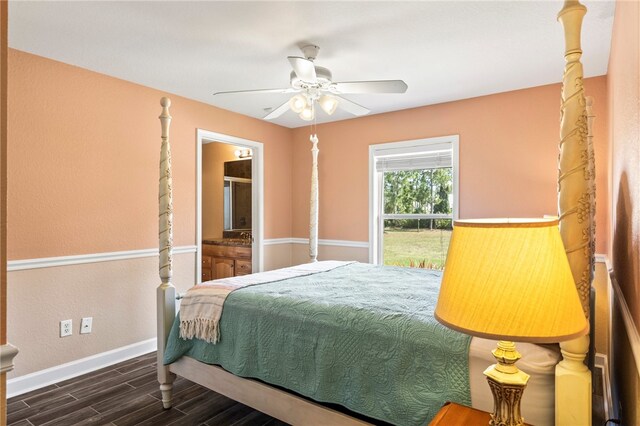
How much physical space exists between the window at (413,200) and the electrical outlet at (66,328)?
3.03 m

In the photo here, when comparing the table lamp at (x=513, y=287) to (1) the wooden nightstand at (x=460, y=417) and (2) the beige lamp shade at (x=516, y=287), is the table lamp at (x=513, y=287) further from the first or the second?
(1) the wooden nightstand at (x=460, y=417)

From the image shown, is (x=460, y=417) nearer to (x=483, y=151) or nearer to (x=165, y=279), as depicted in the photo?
(x=165, y=279)

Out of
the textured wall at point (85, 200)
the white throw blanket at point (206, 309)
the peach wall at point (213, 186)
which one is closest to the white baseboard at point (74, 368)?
the textured wall at point (85, 200)

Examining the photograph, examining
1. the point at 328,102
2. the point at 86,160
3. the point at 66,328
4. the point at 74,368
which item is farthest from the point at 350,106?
the point at 74,368

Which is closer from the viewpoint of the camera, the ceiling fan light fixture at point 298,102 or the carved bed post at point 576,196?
the carved bed post at point 576,196

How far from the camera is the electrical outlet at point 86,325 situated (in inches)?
121

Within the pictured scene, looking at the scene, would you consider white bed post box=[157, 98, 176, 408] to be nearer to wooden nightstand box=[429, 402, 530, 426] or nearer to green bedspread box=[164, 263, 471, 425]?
green bedspread box=[164, 263, 471, 425]

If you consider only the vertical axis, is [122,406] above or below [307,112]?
below

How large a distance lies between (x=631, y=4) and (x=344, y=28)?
4.82 ft

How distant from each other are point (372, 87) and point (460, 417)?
1.97 m

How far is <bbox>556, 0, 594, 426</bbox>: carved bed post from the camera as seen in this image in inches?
48.5

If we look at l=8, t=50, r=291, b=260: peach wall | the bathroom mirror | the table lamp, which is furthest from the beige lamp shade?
the bathroom mirror

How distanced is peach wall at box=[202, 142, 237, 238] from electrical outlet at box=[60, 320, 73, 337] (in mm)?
3036

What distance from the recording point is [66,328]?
2.98 meters
